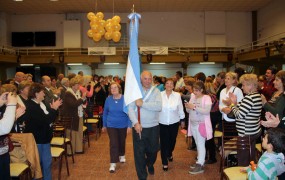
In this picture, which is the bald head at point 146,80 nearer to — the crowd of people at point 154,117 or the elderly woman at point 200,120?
the crowd of people at point 154,117

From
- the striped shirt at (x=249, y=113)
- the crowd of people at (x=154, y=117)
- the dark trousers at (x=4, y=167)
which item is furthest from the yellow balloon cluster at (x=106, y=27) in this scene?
the dark trousers at (x=4, y=167)

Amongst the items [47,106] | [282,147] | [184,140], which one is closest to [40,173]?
[47,106]

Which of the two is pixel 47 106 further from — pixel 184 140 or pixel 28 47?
pixel 28 47

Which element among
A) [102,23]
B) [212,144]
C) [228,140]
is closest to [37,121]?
[228,140]

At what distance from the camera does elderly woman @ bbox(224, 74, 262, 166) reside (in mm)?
4047

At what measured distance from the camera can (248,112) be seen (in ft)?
13.3

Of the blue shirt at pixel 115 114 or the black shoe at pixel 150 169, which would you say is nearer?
the black shoe at pixel 150 169

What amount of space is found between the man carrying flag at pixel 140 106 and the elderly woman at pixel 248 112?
1.17 meters

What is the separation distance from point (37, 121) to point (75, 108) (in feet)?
7.56

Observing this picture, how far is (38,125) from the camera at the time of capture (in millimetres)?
4129

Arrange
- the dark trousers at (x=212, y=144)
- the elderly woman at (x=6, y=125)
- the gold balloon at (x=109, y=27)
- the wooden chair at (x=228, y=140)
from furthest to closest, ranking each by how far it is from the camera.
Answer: the gold balloon at (x=109, y=27)
the dark trousers at (x=212, y=144)
the wooden chair at (x=228, y=140)
the elderly woman at (x=6, y=125)

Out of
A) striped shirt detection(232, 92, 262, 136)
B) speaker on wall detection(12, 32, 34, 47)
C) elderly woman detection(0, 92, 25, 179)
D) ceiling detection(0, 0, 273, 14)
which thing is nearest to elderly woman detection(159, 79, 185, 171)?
striped shirt detection(232, 92, 262, 136)

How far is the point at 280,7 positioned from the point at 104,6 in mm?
10464

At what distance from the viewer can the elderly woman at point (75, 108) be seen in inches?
249
